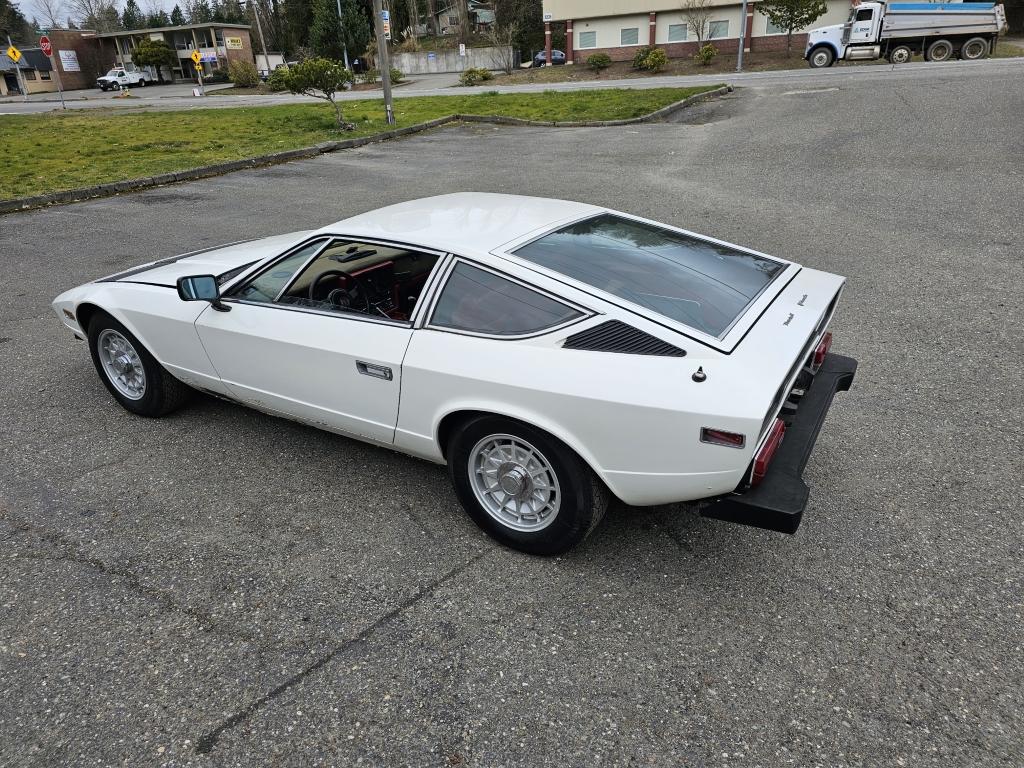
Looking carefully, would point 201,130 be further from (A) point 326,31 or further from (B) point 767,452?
(A) point 326,31

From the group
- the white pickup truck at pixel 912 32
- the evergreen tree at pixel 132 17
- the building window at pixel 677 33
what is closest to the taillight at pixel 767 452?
the white pickup truck at pixel 912 32

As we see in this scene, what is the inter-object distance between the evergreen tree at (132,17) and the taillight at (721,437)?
97763mm

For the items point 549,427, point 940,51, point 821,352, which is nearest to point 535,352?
point 549,427

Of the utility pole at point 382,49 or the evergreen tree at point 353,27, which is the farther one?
the evergreen tree at point 353,27

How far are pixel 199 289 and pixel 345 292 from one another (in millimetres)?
736

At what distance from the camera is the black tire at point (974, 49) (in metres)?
27.3

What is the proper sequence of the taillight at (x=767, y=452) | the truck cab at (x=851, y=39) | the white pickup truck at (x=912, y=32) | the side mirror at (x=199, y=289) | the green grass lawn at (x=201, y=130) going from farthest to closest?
1. the truck cab at (x=851, y=39)
2. the white pickup truck at (x=912, y=32)
3. the green grass lawn at (x=201, y=130)
4. the side mirror at (x=199, y=289)
5. the taillight at (x=767, y=452)

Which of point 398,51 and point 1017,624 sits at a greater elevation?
point 398,51

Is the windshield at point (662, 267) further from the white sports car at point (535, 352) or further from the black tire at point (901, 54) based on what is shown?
the black tire at point (901, 54)

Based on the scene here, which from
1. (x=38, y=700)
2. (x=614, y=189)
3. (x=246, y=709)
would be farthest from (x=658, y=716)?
(x=614, y=189)

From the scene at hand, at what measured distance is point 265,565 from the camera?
308 cm

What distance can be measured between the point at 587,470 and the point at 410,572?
2.98ft

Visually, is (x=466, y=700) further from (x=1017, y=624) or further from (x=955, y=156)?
(x=955, y=156)

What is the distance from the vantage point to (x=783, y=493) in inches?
102
